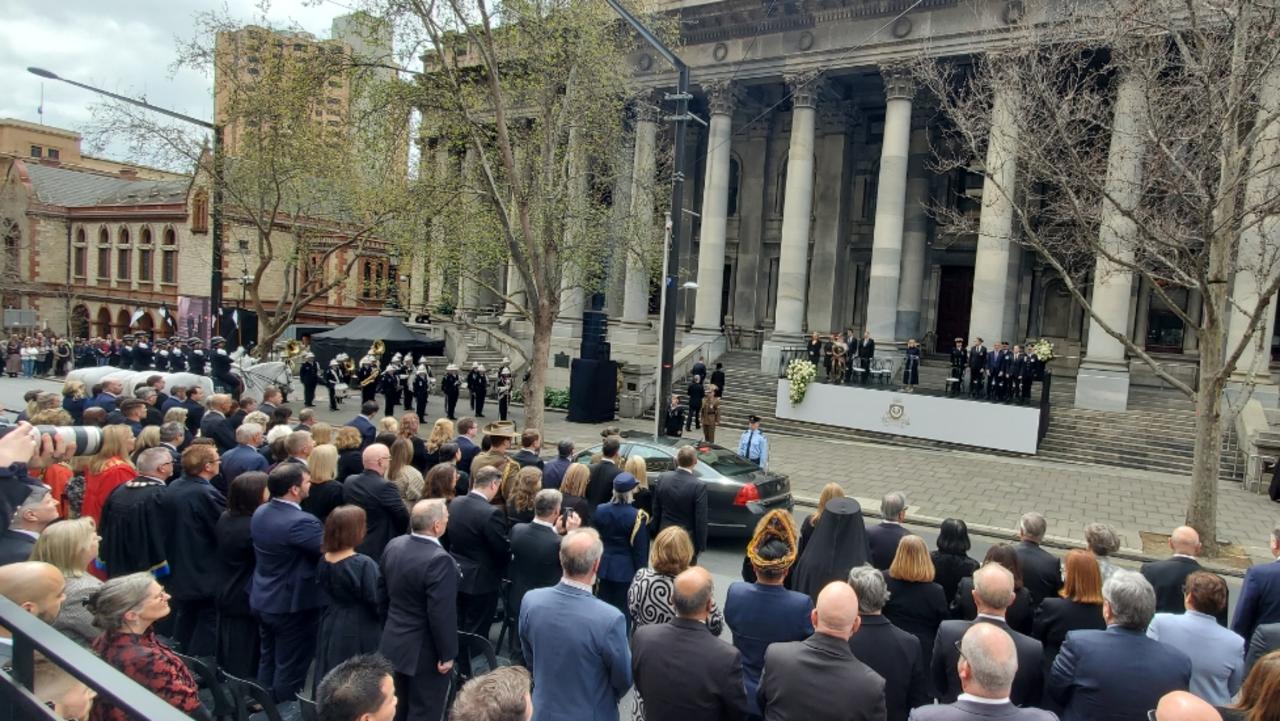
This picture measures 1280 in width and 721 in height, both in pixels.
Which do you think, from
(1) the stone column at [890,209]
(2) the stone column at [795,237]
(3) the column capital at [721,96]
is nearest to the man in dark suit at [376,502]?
(1) the stone column at [890,209]

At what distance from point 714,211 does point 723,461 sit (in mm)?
20829

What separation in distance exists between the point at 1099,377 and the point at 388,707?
84.3 ft

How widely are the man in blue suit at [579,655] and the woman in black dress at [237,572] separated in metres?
2.79

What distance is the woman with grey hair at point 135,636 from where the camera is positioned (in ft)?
12.4

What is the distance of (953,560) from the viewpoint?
6.21m

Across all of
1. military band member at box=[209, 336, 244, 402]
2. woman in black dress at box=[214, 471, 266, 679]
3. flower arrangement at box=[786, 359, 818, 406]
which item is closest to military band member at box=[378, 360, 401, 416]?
military band member at box=[209, 336, 244, 402]

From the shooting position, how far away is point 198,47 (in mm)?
18406

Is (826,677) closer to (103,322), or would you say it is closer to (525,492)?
(525,492)

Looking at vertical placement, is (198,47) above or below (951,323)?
above

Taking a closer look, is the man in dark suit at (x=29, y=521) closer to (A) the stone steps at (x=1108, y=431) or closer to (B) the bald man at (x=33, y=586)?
(B) the bald man at (x=33, y=586)

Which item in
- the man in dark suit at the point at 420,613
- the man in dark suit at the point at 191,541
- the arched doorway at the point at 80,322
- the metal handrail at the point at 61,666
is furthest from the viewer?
the arched doorway at the point at 80,322

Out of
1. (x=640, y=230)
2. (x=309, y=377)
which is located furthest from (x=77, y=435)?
(x=309, y=377)

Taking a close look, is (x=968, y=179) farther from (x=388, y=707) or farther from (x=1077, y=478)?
(x=388, y=707)

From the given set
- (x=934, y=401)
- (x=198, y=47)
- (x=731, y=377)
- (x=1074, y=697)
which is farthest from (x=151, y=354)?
(x=1074, y=697)
